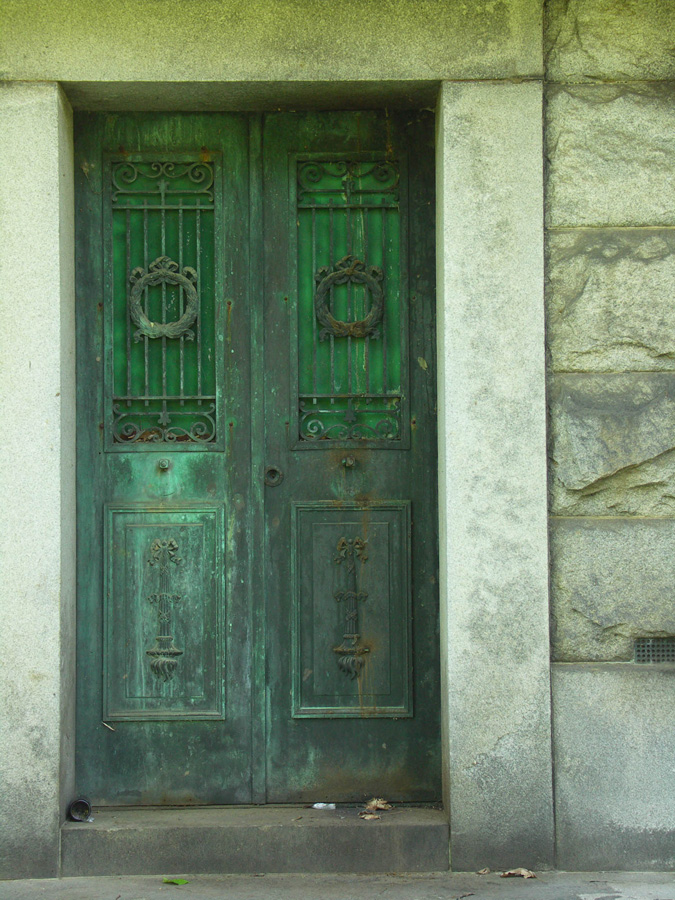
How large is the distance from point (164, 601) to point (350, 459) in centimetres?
101

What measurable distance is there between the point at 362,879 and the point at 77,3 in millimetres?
3657

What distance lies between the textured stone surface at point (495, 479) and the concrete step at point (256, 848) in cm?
18

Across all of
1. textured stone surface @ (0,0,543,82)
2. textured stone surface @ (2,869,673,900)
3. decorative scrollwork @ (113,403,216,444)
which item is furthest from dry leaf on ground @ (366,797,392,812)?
textured stone surface @ (0,0,543,82)

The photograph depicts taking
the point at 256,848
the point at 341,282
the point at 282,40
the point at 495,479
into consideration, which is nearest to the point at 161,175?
the point at 282,40

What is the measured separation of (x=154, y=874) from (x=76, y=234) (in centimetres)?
268

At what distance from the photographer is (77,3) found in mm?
3816

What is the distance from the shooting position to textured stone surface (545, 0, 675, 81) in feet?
12.7

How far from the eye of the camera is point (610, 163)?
3857 mm

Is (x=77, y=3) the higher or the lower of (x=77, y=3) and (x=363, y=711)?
the higher

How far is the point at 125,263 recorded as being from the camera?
4.15 meters

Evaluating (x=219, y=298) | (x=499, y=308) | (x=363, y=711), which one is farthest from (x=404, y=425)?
(x=363, y=711)

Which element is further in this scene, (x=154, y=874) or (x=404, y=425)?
(x=404, y=425)

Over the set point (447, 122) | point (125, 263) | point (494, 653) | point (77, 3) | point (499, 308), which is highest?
point (77, 3)

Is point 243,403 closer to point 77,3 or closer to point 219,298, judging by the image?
point 219,298
